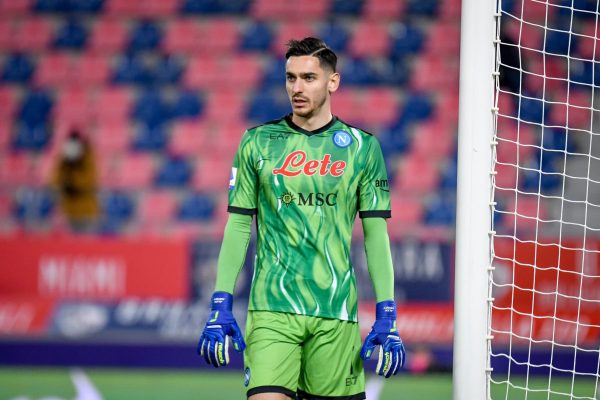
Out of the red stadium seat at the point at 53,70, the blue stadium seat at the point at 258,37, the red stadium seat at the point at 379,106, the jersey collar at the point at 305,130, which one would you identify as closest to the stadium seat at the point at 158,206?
the red stadium seat at the point at 53,70

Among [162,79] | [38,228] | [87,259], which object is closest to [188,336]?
[87,259]

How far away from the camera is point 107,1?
35.9 feet

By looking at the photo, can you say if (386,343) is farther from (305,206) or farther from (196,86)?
(196,86)

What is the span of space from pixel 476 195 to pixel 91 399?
14.1ft

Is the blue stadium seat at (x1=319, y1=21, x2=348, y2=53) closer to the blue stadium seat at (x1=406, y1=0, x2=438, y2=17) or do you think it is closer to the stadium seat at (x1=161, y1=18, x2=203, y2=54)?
the blue stadium seat at (x1=406, y1=0, x2=438, y2=17)

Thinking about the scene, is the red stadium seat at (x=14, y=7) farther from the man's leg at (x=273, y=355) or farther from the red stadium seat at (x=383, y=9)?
the man's leg at (x=273, y=355)

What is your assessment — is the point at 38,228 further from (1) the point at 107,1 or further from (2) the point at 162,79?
(1) the point at 107,1

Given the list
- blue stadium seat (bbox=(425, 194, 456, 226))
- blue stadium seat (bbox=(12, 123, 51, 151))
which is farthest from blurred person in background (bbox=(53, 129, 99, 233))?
blue stadium seat (bbox=(425, 194, 456, 226))

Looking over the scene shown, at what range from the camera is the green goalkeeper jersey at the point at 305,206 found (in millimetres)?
3766

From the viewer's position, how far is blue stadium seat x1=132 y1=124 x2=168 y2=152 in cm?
1034

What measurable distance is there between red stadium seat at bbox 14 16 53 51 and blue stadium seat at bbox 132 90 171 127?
118 centimetres

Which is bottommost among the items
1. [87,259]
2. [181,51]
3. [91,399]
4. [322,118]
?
[91,399]

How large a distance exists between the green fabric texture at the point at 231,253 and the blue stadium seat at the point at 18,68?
23.9ft

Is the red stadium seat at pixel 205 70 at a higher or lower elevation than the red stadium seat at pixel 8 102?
higher
